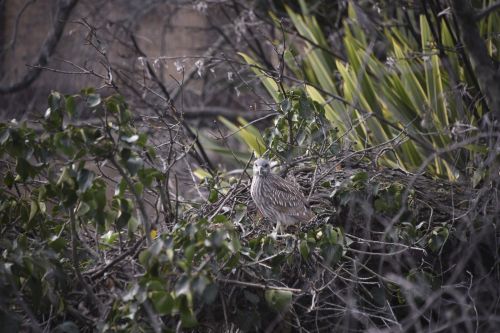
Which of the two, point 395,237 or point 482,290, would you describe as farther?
point 482,290

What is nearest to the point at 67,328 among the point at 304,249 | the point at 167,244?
the point at 167,244

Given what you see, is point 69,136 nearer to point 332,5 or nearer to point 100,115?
point 100,115

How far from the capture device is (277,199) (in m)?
4.09

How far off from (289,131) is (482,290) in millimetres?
1420

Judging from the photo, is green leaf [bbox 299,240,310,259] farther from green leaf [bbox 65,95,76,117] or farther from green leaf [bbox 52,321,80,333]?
green leaf [bbox 65,95,76,117]

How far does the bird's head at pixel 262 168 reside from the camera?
4234 mm

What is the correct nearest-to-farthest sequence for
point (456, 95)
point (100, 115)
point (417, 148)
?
point (100, 115) < point (456, 95) < point (417, 148)

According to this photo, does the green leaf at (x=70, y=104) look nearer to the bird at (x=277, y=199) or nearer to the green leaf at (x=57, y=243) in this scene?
the green leaf at (x=57, y=243)

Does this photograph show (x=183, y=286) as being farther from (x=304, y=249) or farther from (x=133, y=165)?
(x=304, y=249)

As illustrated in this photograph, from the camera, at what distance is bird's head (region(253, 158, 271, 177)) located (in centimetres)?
423

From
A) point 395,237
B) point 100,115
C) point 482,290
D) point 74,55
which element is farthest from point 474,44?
point 74,55

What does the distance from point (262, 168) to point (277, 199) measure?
0.25 metres

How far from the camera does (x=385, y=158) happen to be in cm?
518

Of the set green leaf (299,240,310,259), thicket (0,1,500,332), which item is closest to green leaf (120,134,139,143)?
thicket (0,1,500,332)
